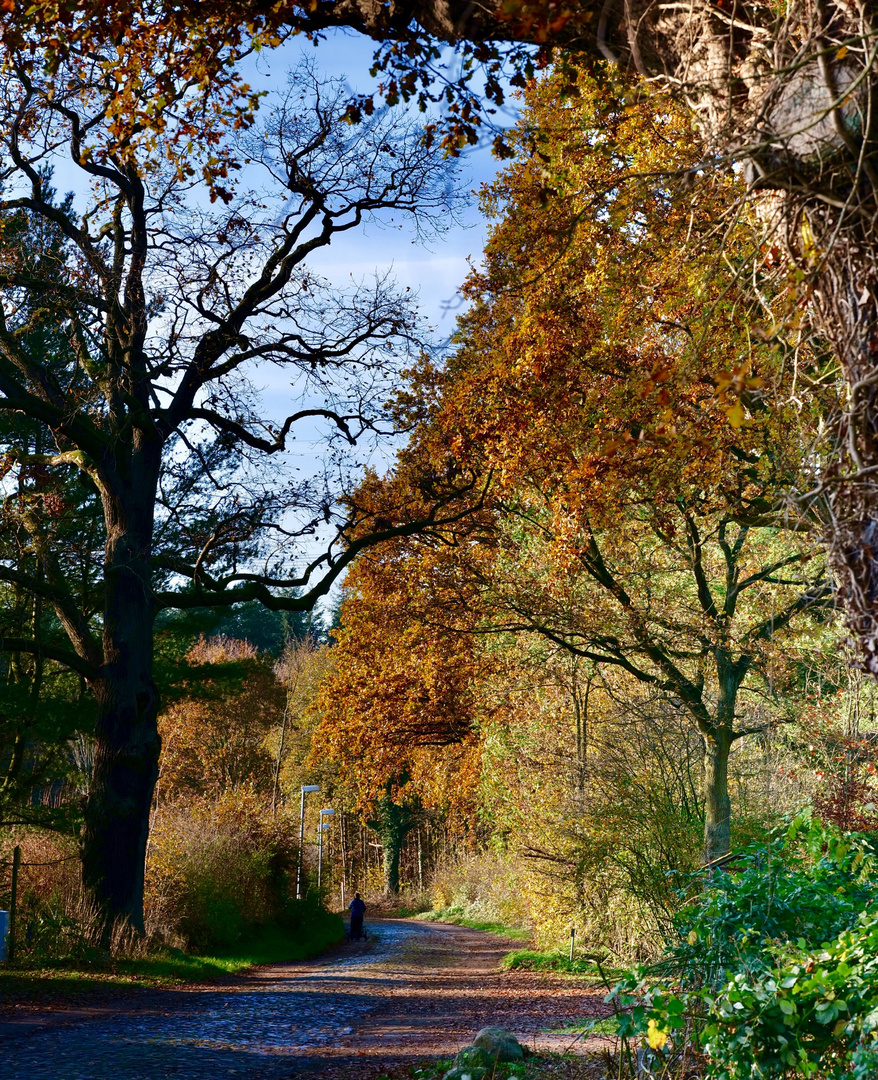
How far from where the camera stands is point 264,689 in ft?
Result: 124

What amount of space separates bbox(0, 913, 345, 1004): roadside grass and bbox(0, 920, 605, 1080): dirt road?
0.51 metres

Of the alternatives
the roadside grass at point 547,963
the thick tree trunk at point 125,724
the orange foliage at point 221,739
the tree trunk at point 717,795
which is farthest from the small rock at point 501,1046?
the orange foliage at point 221,739

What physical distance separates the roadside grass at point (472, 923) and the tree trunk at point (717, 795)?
13697 mm

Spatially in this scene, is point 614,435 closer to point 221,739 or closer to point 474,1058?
point 474,1058

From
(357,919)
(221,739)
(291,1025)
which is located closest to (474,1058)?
(291,1025)

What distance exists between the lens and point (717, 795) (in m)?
12.4

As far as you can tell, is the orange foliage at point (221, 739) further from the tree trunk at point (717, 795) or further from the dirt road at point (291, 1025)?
the tree trunk at point (717, 795)

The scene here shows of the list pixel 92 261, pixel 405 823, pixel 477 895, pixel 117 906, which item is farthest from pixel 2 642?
pixel 405 823

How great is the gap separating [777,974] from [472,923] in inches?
1159

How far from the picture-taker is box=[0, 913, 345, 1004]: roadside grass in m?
11.2

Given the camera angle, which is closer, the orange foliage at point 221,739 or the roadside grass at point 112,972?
the roadside grass at point 112,972

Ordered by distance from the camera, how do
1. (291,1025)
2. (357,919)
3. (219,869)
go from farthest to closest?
(357,919) → (219,869) → (291,1025)

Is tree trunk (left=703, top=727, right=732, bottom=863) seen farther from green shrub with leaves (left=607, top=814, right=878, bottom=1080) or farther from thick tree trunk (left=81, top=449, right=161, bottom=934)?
thick tree trunk (left=81, top=449, right=161, bottom=934)

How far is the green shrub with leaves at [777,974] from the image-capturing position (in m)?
3.68
